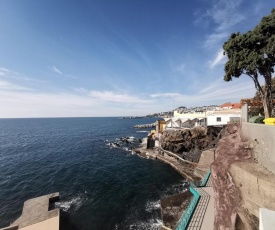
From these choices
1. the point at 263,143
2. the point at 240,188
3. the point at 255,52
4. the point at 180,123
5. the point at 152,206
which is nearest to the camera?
the point at 240,188

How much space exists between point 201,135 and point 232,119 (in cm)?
835

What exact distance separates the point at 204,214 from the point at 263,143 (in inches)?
344

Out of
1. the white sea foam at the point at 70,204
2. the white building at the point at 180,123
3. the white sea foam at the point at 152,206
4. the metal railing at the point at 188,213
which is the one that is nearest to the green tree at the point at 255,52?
the metal railing at the point at 188,213

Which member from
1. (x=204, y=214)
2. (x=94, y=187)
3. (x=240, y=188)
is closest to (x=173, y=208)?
(x=204, y=214)

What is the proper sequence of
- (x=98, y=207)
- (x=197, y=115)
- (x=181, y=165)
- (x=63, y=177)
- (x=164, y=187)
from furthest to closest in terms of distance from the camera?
(x=197, y=115)
(x=181, y=165)
(x=63, y=177)
(x=164, y=187)
(x=98, y=207)

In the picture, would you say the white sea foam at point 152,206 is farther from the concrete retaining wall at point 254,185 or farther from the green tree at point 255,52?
the green tree at point 255,52

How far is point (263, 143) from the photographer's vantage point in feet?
40.3

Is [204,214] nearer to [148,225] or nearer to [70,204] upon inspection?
[148,225]

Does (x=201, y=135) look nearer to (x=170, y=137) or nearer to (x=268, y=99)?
(x=170, y=137)

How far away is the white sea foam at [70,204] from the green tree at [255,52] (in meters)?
27.0

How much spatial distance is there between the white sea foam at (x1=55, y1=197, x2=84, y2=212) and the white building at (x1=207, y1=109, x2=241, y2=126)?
37.3 m

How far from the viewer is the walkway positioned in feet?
47.3

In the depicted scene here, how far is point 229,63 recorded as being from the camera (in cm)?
2103

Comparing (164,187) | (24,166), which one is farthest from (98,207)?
(24,166)
